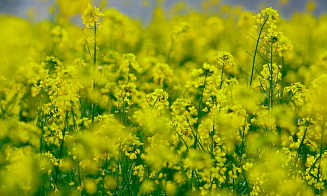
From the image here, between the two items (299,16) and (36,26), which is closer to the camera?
(36,26)

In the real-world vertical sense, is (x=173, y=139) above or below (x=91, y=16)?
below

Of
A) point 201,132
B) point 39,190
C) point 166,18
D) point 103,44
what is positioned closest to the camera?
point 201,132

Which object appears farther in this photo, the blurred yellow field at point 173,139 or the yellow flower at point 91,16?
the yellow flower at point 91,16

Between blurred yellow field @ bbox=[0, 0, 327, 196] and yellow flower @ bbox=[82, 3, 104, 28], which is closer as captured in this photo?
blurred yellow field @ bbox=[0, 0, 327, 196]

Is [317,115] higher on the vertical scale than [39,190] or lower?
higher

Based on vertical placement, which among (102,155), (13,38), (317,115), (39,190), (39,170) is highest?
(13,38)

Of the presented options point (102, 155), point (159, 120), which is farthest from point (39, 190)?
point (159, 120)

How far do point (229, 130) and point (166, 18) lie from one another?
8439 mm

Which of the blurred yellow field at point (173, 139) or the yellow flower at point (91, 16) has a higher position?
the yellow flower at point (91, 16)

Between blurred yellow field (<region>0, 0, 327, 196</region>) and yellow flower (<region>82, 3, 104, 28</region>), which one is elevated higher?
yellow flower (<region>82, 3, 104, 28</region>)

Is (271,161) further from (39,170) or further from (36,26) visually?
(36,26)

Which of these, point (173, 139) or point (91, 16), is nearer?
point (173, 139)

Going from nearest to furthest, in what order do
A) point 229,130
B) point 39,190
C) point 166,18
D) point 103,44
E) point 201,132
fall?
1. point 229,130
2. point 201,132
3. point 39,190
4. point 103,44
5. point 166,18

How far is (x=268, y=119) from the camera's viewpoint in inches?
80.3
